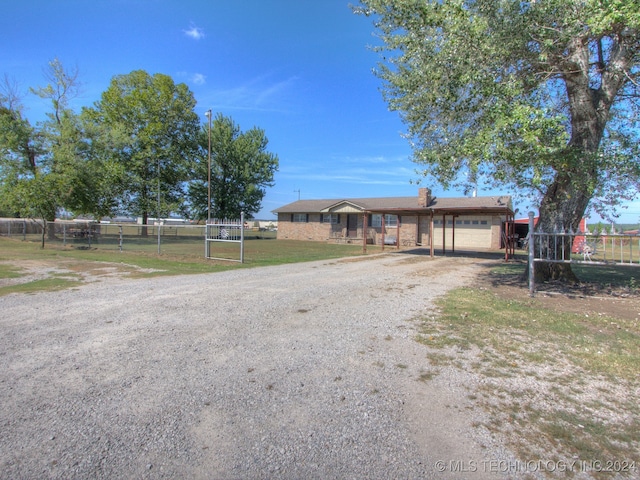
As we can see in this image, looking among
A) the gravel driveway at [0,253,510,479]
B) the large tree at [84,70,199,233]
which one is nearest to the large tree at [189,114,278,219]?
the large tree at [84,70,199,233]

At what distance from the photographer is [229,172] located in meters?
38.9

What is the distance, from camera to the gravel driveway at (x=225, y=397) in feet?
7.72

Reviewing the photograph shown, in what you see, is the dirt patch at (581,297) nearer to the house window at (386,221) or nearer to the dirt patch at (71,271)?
the dirt patch at (71,271)

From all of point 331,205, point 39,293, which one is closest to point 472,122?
point 39,293

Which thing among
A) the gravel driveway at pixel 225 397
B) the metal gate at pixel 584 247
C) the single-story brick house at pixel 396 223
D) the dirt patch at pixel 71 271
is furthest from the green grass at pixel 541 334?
the single-story brick house at pixel 396 223

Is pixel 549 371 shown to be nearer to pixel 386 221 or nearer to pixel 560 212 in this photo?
pixel 560 212

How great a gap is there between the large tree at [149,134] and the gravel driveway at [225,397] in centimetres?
3021

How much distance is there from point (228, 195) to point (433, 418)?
38447mm

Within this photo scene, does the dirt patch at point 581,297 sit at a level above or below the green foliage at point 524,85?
below

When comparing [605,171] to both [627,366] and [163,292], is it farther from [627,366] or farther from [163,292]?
[163,292]

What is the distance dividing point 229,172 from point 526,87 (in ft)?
113

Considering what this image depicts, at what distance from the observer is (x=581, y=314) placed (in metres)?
6.38

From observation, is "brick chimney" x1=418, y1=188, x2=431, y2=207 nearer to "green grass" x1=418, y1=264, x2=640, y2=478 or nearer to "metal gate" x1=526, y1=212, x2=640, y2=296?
"metal gate" x1=526, y1=212, x2=640, y2=296

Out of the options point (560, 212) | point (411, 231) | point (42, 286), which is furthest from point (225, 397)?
point (411, 231)
